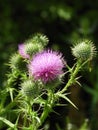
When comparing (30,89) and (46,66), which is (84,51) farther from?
(30,89)

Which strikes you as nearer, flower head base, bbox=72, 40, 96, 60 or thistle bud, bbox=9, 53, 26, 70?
flower head base, bbox=72, 40, 96, 60

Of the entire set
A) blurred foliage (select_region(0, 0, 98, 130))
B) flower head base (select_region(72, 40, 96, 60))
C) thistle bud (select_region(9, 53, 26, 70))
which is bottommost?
flower head base (select_region(72, 40, 96, 60))

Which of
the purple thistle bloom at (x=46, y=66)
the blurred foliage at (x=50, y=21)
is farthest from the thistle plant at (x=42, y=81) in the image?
the blurred foliage at (x=50, y=21)

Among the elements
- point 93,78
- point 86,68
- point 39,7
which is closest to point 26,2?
point 39,7

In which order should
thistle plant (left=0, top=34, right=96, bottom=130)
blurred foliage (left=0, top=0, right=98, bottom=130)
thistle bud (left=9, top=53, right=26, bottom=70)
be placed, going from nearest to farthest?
thistle plant (left=0, top=34, right=96, bottom=130)
thistle bud (left=9, top=53, right=26, bottom=70)
blurred foliage (left=0, top=0, right=98, bottom=130)

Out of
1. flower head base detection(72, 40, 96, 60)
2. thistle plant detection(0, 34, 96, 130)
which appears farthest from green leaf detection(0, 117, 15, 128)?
flower head base detection(72, 40, 96, 60)

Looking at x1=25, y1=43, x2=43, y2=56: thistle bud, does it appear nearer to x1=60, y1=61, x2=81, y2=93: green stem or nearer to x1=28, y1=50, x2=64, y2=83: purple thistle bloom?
x1=28, y1=50, x2=64, y2=83: purple thistle bloom

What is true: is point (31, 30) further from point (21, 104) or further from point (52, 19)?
point (21, 104)

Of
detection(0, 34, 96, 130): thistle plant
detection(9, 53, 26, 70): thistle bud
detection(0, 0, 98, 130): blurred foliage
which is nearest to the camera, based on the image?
detection(0, 34, 96, 130): thistle plant
